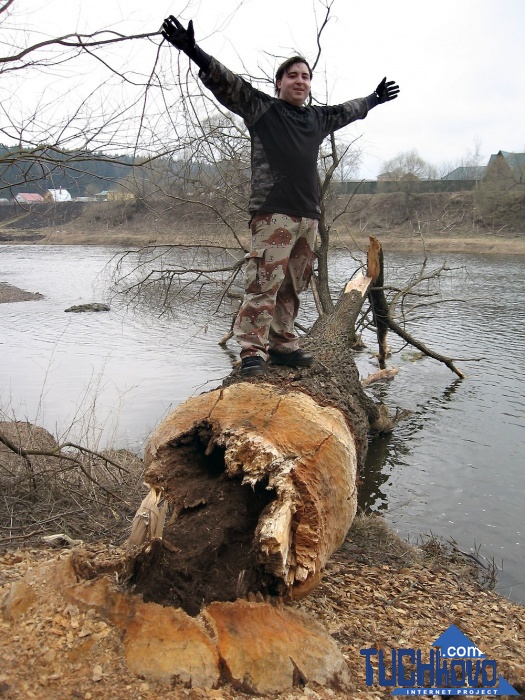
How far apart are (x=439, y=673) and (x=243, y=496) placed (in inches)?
45.5

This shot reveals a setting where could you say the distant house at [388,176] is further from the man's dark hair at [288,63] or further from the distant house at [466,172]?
the man's dark hair at [288,63]

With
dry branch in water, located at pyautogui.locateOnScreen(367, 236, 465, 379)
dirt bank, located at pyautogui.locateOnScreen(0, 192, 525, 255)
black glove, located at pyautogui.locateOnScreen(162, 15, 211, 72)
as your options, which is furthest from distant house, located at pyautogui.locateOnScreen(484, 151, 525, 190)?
black glove, located at pyautogui.locateOnScreen(162, 15, 211, 72)

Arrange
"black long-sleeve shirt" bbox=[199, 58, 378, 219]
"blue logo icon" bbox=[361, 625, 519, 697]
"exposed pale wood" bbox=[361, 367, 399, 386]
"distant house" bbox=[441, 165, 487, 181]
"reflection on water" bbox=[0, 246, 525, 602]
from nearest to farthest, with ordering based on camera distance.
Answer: "blue logo icon" bbox=[361, 625, 519, 697], "black long-sleeve shirt" bbox=[199, 58, 378, 219], "reflection on water" bbox=[0, 246, 525, 602], "exposed pale wood" bbox=[361, 367, 399, 386], "distant house" bbox=[441, 165, 487, 181]

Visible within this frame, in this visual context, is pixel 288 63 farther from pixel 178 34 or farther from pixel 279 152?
pixel 178 34

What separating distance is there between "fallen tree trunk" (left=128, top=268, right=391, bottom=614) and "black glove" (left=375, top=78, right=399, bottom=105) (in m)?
2.19

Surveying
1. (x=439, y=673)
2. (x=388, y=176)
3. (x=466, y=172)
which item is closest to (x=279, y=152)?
(x=439, y=673)

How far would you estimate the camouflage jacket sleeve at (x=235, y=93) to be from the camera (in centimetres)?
328

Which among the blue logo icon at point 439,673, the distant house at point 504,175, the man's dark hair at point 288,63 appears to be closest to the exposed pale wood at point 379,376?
the man's dark hair at point 288,63

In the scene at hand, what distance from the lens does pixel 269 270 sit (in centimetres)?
371

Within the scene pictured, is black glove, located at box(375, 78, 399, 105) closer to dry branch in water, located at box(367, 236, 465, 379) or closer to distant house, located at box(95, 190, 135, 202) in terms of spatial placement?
distant house, located at box(95, 190, 135, 202)

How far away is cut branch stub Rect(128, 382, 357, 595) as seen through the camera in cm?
264

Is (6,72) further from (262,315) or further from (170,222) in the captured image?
(170,222)

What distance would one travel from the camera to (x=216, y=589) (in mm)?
2449

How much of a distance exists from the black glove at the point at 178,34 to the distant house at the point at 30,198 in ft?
5.66
